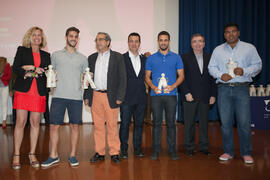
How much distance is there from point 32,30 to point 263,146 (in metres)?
4.00

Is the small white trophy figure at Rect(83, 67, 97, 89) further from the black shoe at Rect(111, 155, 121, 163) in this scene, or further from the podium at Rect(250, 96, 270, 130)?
the podium at Rect(250, 96, 270, 130)

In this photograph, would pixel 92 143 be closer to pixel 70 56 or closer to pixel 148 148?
pixel 148 148

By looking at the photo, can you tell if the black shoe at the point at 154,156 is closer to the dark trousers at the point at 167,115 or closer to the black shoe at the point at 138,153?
the dark trousers at the point at 167,115

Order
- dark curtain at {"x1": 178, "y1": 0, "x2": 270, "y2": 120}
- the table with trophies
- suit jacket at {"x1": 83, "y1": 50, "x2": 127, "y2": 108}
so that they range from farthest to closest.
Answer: dark curtain at {"x1": 178, "y1": 0, "x2": 270, "y2": 120}, the table with trophies, suit jacket at {"x1": 83, "y1": 50, "x2": 127, "y2": 108}

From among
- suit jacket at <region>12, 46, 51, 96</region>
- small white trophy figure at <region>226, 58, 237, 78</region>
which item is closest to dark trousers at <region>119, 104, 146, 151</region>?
suit jacket at <region>12, 46, 51, 96</region>

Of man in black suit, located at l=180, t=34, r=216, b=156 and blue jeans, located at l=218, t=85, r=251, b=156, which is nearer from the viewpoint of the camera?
blue jeans, located at l=218, t=85, r=251, b=156

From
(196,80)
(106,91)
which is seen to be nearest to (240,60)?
(196,80)

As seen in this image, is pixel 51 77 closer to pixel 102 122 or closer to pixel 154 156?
pixel 102 122

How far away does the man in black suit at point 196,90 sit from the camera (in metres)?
3.51

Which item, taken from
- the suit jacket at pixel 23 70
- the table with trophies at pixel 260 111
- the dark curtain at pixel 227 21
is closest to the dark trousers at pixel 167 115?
the suit jacket at pixel 23 70

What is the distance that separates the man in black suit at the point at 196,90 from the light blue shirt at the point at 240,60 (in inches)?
10.2

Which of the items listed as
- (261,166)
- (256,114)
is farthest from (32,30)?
(256,114)

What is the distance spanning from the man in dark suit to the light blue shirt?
1.29m

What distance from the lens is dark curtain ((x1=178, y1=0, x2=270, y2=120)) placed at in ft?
21.5
